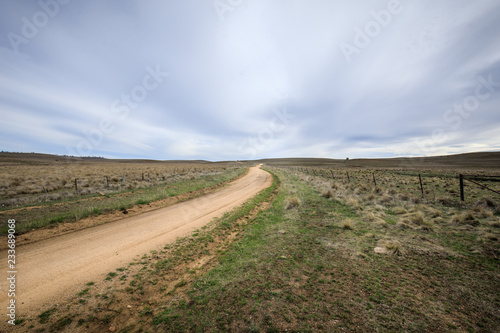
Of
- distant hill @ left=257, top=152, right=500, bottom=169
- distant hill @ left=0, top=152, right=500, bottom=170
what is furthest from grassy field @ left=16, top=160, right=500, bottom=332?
distant hill @ left=257, top=152, right=500, bottom=169

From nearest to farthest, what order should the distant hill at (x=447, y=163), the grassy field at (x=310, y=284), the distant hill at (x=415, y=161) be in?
the grassy field at (x=310, y=284)
the distant hill at (x=447, y=163)
the distant hill at (x=415, y=161)

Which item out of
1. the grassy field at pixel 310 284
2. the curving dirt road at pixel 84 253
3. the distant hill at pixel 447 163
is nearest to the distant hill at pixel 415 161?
the distant hill at pixel 447 163

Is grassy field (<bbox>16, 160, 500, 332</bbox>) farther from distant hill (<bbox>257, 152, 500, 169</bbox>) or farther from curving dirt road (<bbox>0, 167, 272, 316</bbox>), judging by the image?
distant hill (<bbox>257, 152, 500, 169</bbox>)

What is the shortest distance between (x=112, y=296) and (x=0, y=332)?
5.42ft

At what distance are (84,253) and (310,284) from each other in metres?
7.53

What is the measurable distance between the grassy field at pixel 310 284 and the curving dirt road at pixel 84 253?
0.60 metres

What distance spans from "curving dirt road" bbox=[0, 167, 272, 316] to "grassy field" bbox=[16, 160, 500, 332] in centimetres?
60

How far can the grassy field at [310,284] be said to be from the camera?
11.2 feet

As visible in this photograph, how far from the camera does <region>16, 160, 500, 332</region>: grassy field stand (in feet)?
11.2

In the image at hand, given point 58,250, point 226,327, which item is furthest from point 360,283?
point 58,250

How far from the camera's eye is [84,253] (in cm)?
629

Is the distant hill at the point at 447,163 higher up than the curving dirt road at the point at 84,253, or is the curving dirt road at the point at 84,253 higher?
the distant hill at the point at 447,163

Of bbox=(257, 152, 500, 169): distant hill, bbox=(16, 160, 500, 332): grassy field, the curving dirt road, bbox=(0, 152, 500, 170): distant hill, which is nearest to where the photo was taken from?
bbox=(16, 160, 500, 332): grassy field

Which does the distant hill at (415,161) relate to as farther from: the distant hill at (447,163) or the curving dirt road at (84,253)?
the curving dirt road at (84,253)
